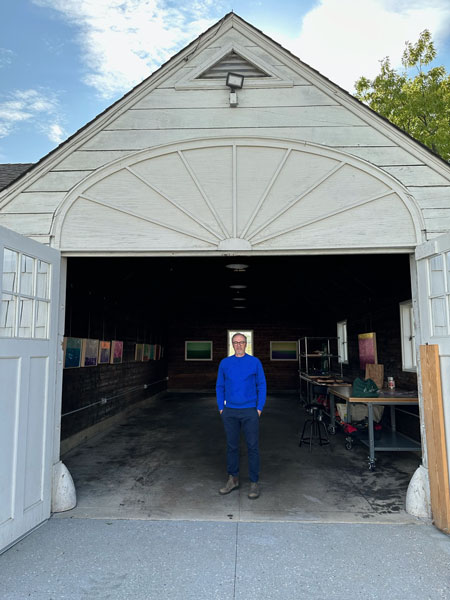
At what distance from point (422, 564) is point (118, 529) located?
2361mm

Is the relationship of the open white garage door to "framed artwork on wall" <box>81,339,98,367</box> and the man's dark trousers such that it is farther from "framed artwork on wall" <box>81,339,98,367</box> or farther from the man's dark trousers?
"framed artwork on wall" <box>81,339,98,367</box>

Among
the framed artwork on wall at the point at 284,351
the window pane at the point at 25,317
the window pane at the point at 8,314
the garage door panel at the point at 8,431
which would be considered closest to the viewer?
the garage door panel at the point at 8,431

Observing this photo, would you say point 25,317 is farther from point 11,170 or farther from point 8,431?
point 11,170

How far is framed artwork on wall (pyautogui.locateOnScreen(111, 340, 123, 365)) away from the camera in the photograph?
854 centimetres

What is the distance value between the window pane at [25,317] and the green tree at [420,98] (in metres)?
11.6

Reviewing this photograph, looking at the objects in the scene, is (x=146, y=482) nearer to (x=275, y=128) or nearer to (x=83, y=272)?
(x=83, y=272)

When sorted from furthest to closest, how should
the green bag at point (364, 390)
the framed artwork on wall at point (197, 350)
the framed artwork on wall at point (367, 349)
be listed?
the framed artwork on wall at point (197, 350)
the framed artwork on wall at point (367, 349)
the green bag at point (364, 390)

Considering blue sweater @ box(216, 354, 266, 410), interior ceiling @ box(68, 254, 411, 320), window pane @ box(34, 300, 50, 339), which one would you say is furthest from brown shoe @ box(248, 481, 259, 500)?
interior ceiling @ box(68, 254, 411, 320)

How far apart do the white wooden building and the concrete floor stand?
832 mm

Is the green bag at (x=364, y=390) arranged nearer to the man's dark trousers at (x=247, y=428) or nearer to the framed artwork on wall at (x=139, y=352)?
the man's dark trousers at (x=247, y=428)

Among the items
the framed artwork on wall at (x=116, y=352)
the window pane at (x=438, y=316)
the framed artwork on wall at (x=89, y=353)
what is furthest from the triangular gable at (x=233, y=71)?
the framed artwork on wall at (x=116, y=352)

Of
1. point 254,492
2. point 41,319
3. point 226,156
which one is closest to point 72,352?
point 41,319

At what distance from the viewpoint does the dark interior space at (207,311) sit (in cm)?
670

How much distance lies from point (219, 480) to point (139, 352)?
6.59 meters
